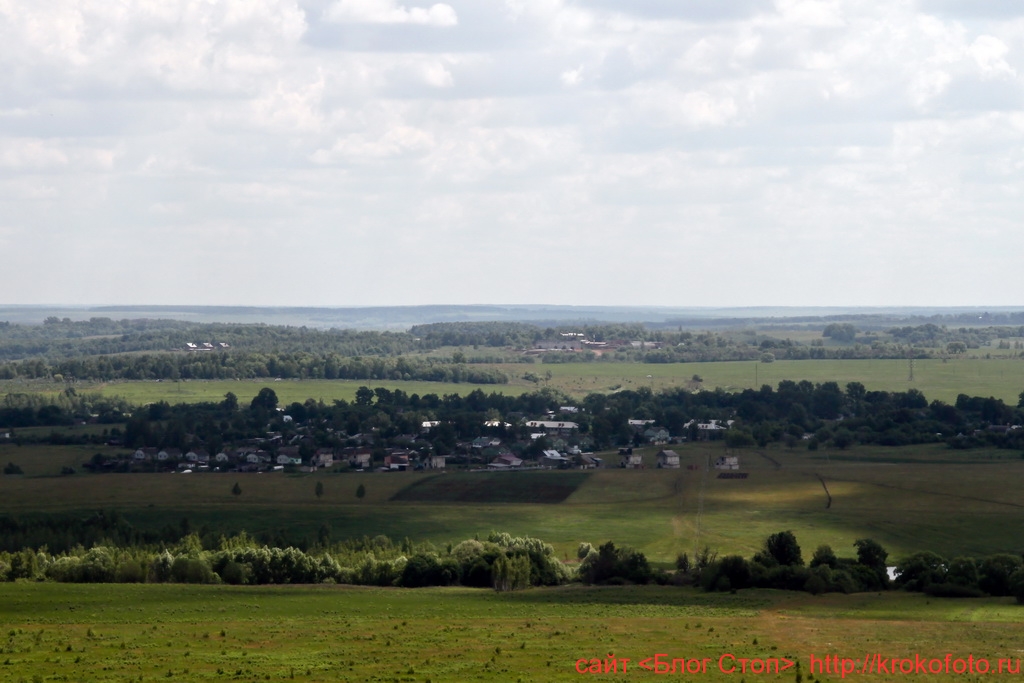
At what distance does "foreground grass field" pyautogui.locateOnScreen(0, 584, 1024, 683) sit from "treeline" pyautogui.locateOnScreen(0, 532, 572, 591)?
3.61 meters

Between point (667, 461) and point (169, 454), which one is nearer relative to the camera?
point (667, 461)

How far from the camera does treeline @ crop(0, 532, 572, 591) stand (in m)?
70.5

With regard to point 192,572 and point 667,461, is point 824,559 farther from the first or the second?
point 667,461

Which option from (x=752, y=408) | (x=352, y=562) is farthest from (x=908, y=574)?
(x=752, y=408)

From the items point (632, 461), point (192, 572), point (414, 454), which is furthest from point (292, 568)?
point (414, 454)

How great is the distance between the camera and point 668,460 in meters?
124

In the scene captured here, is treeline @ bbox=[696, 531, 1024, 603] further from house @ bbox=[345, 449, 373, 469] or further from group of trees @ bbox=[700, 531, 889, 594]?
house @ bbox=[345, 449, 373, 469]

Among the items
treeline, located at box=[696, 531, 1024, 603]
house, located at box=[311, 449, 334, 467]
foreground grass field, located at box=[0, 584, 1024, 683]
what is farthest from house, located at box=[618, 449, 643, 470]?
foreground grass field, located at box=[0, 584, 1024, 683]

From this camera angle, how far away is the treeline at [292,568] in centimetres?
7050

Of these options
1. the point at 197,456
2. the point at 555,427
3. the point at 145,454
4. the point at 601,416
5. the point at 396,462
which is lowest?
the point at 197,456

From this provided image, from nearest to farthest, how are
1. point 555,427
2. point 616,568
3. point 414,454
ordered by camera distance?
point 616,568, point 414,454, point 555,427

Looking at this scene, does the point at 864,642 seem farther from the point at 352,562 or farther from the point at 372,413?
the point at 372,413

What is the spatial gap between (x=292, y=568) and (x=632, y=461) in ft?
192

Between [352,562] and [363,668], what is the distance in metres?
32.2
